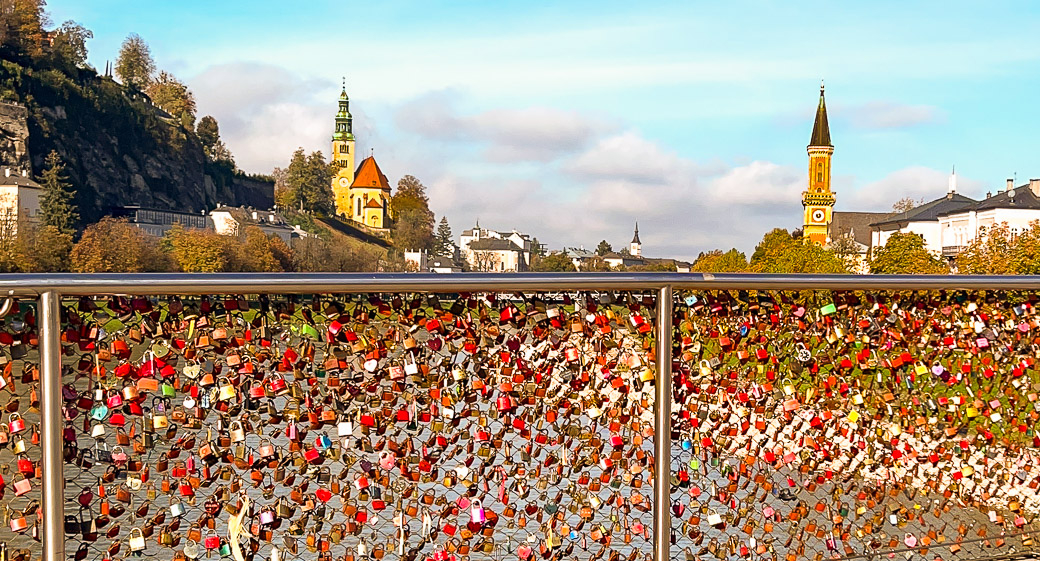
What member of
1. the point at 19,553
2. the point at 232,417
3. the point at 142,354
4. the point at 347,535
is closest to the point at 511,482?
the point at 347,535

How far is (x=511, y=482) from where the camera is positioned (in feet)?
12.9

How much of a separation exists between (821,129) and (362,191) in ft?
219

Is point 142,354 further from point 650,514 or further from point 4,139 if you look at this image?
point 4,139

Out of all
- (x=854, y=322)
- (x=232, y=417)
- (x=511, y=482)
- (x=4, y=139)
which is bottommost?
(x=511, y=482)

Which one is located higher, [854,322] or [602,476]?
[854,322]

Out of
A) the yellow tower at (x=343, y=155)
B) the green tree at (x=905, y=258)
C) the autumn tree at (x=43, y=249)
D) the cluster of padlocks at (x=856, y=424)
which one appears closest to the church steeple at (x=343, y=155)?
the yellow tower at (x=343, y=155)

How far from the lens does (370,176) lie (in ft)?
561

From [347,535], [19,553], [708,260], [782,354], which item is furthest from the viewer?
[708,260]

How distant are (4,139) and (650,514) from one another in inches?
3801

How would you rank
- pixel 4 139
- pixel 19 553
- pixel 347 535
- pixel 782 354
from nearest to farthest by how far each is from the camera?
pixel 19 553, pixel 347 535, pixel 782 354, pixel 4 139

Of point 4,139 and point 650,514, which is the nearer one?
point 650,514

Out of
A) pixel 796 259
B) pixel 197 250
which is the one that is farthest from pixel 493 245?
pixel 796 259

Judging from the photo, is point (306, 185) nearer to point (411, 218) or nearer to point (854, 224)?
point (411, 218)

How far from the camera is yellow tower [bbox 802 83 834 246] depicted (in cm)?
13438
